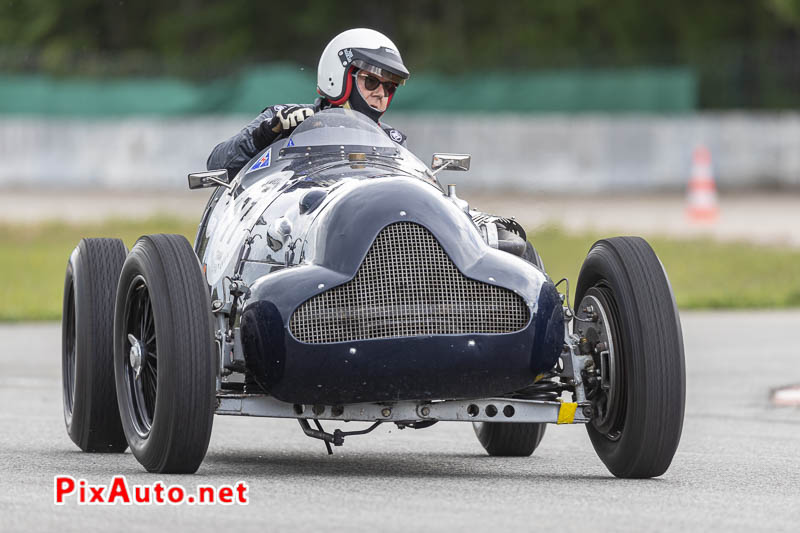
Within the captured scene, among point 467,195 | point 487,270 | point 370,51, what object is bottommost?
point 467,195

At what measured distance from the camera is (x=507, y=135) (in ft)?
114

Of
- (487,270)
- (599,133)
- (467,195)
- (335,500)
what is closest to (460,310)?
(487,270)

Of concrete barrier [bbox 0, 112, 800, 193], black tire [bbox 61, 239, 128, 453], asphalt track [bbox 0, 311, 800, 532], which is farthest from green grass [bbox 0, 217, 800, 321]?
concrete barrier [bbox 0, 112, 800, 193]

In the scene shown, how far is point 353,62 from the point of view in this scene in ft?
28.1

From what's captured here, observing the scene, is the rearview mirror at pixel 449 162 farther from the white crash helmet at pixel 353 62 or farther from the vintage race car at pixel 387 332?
the vintage race car at pixel 387 332

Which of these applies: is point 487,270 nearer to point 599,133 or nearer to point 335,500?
point 335,500

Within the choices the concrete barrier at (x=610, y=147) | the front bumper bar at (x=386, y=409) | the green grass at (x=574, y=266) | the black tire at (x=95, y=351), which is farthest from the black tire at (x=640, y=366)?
the concrete barrier at (x=610, y=147)

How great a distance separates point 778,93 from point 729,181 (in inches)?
94.0

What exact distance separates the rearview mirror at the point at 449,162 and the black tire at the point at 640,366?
1379 mm

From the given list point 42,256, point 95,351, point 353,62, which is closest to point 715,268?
point 42,256

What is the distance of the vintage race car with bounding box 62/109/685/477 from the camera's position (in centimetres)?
654

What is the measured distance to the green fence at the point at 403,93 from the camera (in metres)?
35.2

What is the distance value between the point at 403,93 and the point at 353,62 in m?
27.3

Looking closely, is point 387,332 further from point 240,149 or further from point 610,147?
point 610,147
